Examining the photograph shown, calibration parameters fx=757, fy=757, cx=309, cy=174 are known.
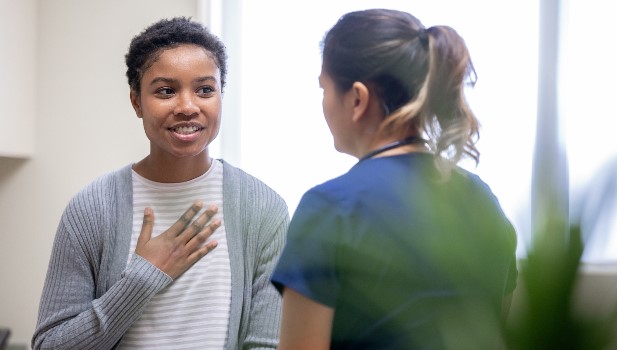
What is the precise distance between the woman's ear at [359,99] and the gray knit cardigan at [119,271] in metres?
0.50

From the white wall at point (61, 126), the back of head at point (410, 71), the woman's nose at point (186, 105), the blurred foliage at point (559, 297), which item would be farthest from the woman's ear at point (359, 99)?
the white wall at point (61, 126)

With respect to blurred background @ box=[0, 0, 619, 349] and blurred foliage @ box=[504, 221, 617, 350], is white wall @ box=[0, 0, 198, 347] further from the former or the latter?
blurred foliage @ box=[504, 221, 617, 350]

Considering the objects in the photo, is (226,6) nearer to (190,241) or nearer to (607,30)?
(190,241)

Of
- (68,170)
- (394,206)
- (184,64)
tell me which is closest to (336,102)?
(394,206)

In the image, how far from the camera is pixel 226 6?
1.79m

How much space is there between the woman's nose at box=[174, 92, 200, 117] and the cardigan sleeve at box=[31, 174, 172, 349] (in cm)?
18

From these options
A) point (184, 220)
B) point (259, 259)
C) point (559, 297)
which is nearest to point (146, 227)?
point (184, 220)

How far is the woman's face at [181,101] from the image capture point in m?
1.03

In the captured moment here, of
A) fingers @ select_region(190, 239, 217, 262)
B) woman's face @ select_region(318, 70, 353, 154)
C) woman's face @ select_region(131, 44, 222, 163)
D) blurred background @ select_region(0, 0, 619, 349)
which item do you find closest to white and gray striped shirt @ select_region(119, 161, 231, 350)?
fingers @ select_region(190, 239, 217, 262)

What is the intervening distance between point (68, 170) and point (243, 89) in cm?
50

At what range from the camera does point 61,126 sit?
1869mm

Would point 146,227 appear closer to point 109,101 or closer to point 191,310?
point 191,310

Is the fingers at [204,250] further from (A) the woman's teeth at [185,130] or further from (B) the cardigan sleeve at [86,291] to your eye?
(A) the woman's teeth at [185,130]

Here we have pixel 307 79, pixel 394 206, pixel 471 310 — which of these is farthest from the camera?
pixel 307 79
